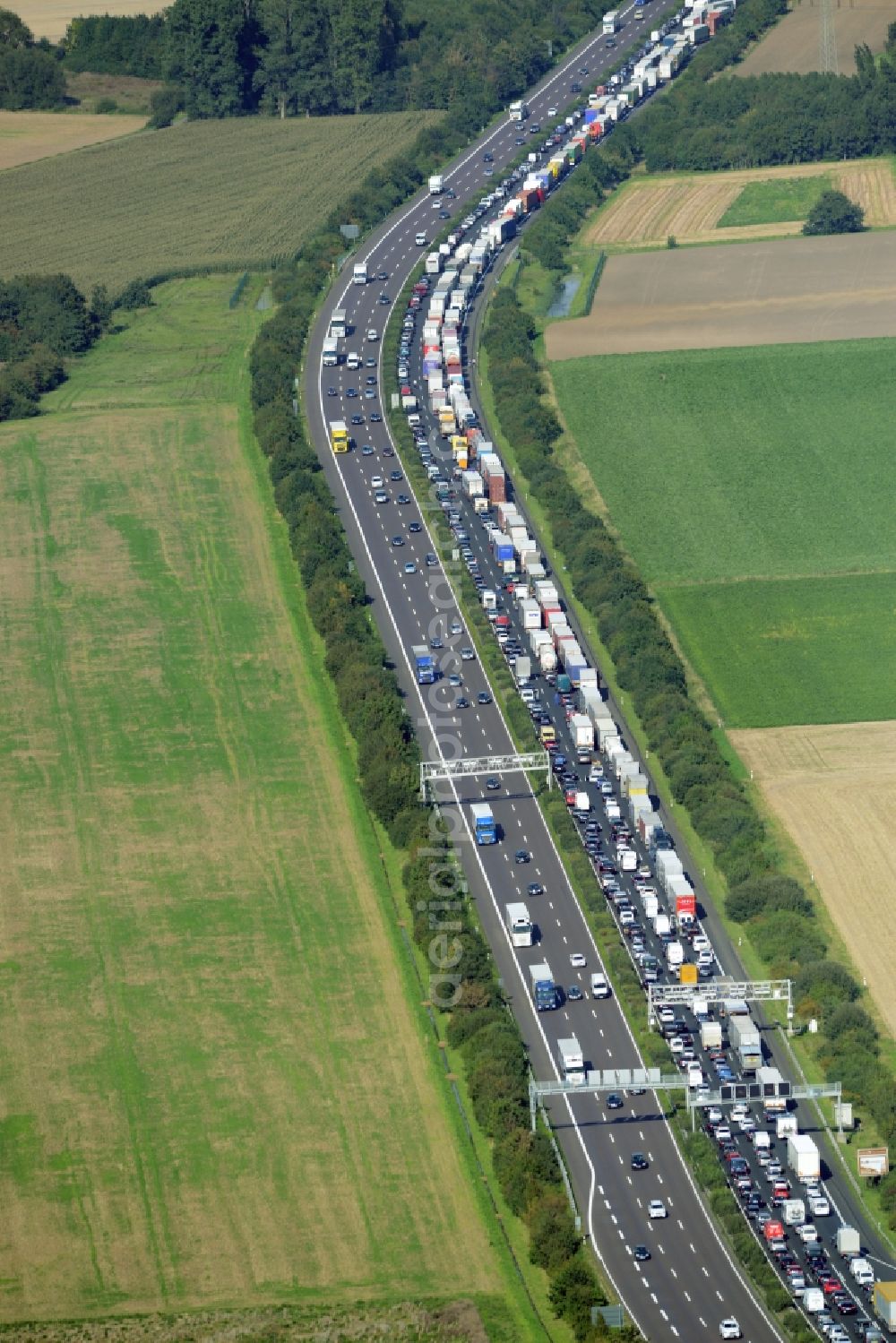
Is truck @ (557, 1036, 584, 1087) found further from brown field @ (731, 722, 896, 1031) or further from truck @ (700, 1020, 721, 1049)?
brown field @ (731, 722, 896, 1031)

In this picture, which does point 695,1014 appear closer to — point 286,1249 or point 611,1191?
point 611,1191

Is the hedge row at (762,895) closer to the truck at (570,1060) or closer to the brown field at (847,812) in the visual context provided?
the brown field at (847,812)

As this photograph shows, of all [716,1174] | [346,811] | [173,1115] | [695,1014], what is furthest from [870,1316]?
[346,811]

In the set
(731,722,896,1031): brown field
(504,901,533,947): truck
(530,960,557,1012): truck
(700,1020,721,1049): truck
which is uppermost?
(700,1020,721,1049): truck

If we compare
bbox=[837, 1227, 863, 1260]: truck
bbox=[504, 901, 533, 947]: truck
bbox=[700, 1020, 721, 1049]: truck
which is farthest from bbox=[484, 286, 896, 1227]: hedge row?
bbox=[504, 901, 533, 947]: truck

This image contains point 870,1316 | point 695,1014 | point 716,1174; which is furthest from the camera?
point 695,1014
